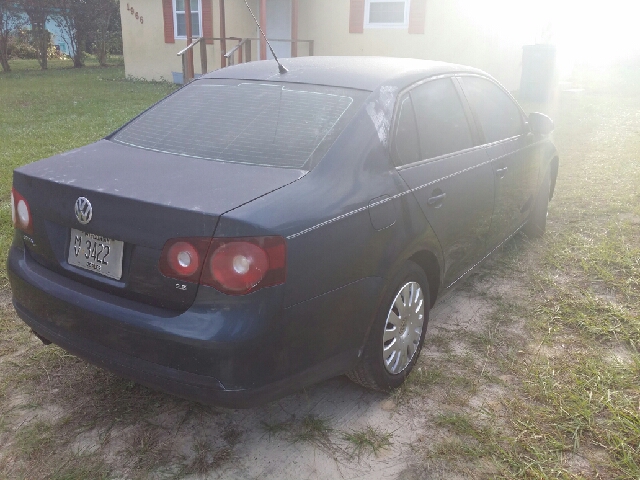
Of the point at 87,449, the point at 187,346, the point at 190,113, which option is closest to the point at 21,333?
the point at 87,449

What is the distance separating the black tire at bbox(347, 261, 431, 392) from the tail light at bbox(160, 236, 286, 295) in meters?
0.76

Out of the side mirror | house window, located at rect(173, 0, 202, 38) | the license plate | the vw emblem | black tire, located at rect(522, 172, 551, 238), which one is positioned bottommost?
black tire, located at rect(522, 172, 551, 238)

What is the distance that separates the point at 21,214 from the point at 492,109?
301cm

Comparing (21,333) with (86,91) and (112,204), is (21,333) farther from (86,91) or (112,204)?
(86,91)

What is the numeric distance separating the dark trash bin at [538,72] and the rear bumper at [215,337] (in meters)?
13.3

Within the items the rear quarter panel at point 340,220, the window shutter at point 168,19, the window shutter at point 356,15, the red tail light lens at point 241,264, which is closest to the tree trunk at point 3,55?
the window shutter at point 168,19

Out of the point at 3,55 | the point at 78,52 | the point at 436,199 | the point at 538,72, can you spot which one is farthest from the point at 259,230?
the point at 78,52

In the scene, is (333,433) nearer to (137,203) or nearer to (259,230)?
(259,230)

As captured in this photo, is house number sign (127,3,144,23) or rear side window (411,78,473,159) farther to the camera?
house number sign (127,3,144,23)

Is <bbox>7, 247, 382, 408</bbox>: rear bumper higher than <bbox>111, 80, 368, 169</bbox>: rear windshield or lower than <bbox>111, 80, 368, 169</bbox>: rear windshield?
lower

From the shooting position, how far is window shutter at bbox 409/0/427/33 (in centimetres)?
1459

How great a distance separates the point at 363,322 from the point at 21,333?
2.17m

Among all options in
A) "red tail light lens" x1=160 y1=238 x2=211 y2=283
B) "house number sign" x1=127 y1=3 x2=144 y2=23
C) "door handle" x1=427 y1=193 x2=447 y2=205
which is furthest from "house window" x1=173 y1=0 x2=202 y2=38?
"red tail light lens" x1=160 y1=238 x2=211 y2=283

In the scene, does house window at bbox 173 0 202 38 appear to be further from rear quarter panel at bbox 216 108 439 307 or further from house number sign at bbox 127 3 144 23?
rear quarter panel at bbox 216 108 439 307
